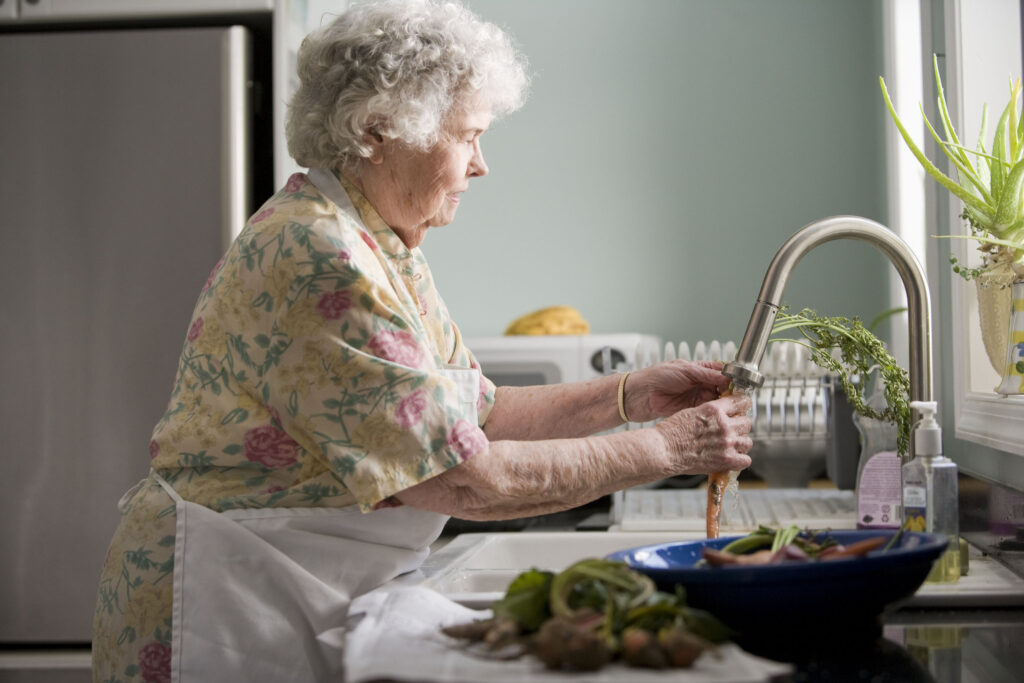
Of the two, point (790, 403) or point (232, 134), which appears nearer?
point (790, 403)

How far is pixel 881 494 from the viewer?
143 centimetres

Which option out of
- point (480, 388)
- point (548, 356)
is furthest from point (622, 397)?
point (548, 356)

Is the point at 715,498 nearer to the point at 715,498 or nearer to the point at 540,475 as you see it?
the point at 715,498

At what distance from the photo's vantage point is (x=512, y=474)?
0.97 metres

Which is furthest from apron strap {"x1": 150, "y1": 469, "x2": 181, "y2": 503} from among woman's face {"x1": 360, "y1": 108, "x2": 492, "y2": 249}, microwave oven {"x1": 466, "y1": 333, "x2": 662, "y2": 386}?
microwave oven {"x1": 466, "y1": 333, "x2": 662, "y2": 386}

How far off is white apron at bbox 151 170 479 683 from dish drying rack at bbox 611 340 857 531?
0.75m

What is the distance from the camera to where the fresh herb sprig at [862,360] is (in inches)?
51.6

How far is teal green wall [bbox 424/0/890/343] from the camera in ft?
9.92

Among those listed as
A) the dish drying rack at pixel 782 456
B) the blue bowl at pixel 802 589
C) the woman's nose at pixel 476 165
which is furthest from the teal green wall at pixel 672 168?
the blue bowl at pixel 802 589

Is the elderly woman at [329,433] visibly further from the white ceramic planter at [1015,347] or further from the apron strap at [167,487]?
the white ceramic planter at [1015,347]

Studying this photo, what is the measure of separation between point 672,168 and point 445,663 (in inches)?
104

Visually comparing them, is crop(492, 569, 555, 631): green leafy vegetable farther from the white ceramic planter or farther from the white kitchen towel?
the white ceramic planter

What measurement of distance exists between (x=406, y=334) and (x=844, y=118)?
244 cm

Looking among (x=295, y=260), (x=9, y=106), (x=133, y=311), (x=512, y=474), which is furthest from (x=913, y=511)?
(x=9, y=106)
